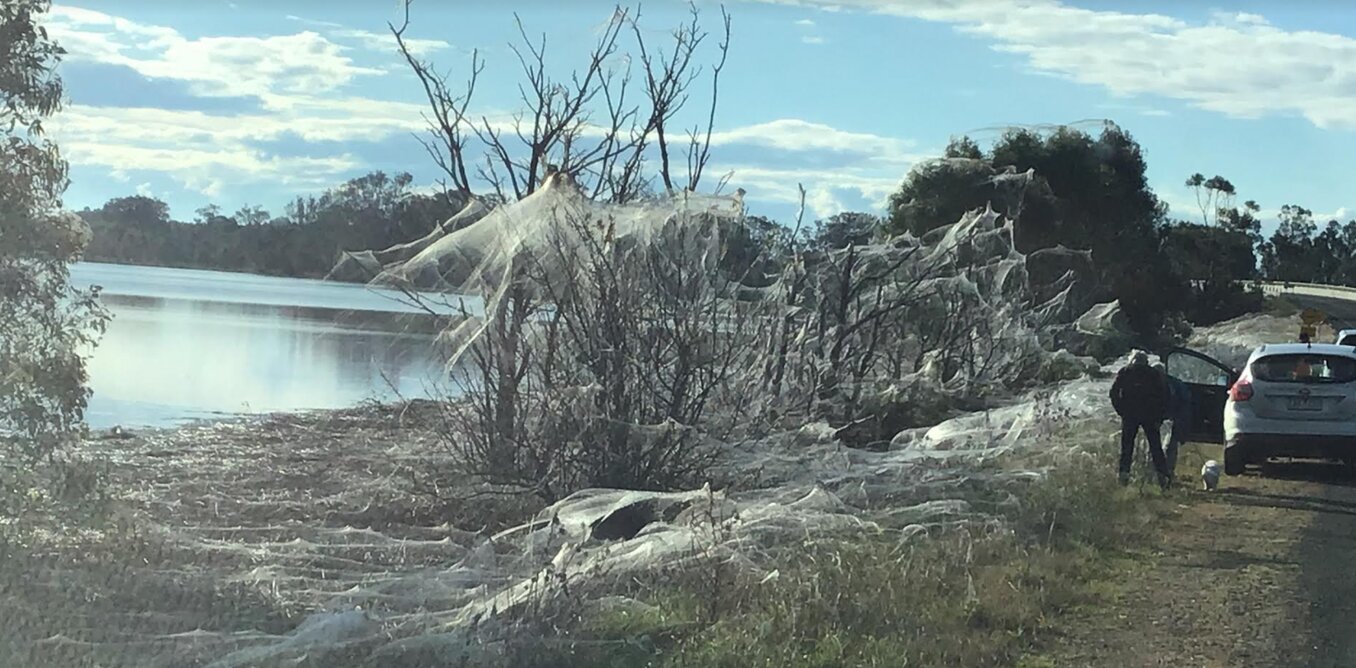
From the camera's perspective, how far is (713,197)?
1523 cm

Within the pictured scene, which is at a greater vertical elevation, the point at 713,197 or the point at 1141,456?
the point at 713,197

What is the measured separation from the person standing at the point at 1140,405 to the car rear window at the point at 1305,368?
1909 millimetres

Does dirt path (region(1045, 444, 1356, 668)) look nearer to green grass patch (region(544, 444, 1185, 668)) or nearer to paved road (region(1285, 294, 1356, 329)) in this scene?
green grass patch (region(544, 444, 1185, 668))

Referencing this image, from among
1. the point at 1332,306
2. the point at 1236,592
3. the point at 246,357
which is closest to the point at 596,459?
the point at 1236,592

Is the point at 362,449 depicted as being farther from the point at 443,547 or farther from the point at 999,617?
the point at 999,617

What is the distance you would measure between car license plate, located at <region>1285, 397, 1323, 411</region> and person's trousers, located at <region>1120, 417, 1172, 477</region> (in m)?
1.69

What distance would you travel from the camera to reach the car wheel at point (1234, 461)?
16.5 meters

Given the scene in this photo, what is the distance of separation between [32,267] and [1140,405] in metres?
10.0

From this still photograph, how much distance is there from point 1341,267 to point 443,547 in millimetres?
119433

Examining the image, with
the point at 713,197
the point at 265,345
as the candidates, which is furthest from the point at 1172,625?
the point at 265,345

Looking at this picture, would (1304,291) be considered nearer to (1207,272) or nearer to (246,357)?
(1207,272)

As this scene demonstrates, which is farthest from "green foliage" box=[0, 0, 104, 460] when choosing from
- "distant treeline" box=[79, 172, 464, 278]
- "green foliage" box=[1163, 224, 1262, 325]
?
"green foliage" box=[1163, 224, 1262, 325]

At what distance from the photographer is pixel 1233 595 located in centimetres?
1013

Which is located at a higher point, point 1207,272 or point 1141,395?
point 1207,272
